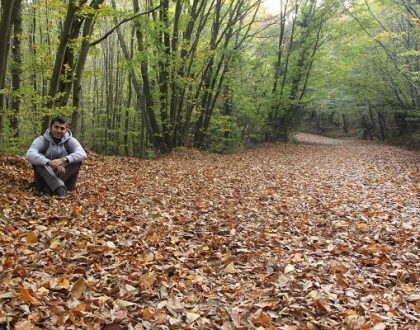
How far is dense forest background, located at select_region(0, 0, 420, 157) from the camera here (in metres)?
11.4

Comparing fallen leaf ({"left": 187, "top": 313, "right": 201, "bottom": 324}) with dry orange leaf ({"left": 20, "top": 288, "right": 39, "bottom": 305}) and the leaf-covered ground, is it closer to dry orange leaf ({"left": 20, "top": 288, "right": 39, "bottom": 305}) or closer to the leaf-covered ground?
the leaf-covered ground

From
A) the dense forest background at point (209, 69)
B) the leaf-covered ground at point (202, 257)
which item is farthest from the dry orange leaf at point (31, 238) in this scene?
the dense forest background at point (209, 69)

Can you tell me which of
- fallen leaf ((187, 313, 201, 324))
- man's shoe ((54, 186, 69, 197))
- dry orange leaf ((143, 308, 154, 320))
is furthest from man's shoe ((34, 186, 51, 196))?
fallen leaf ((187, 313, 201, 324))

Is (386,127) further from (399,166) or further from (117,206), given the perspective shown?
(117,206)

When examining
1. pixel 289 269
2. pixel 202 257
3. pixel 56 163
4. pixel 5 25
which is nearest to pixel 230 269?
pixel 202 257

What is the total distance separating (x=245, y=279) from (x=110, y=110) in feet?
68.7

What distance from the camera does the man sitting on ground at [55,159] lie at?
6371 millimetres

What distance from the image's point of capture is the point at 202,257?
4688mm

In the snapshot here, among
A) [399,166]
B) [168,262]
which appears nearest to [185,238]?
[168,262]

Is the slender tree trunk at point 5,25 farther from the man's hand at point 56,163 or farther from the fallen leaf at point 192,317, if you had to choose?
the fallen leaf at point 192,317

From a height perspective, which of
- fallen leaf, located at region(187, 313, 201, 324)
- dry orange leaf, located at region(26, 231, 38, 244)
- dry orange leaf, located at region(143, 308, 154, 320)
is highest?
dry orange leaf, located at region(26, 231, 38, 244)

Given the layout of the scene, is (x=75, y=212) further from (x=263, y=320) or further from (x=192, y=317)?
(x=263, y=320)

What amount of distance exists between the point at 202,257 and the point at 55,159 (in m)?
3.44

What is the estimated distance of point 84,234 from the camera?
16.2ft
